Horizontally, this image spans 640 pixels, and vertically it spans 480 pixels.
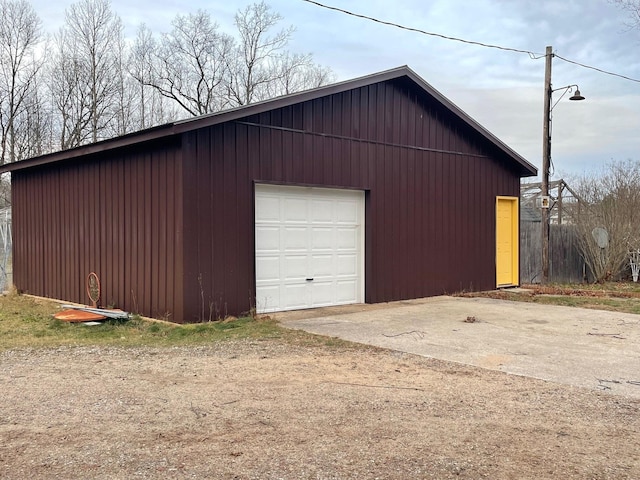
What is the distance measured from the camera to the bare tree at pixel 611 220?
15.6 meters

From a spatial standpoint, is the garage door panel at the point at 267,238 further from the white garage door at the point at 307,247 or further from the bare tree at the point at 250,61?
the bare tree at the point at 250,61

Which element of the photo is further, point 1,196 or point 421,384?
point 1,196

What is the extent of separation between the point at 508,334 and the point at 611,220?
10024mm

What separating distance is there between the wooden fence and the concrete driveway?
17.6 ft

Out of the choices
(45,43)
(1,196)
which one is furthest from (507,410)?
(45,43)

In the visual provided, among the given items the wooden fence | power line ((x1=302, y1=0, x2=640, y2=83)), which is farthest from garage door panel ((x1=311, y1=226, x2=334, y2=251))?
the wooden fence

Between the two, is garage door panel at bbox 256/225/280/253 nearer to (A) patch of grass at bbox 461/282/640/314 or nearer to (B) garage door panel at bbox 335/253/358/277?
(B) garage door panel at bbox 335/253/358/277

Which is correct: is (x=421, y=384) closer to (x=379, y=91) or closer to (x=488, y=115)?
(x=379, y=91)

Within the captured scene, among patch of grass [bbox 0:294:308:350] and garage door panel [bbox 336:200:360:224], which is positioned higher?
garage door panel [bbox 336:200:360:224]

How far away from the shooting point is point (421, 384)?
5020 millimetres

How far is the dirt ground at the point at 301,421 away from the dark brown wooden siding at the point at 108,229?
259cm

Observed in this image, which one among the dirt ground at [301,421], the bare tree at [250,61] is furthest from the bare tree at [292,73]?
the dirt ground at [301,421]

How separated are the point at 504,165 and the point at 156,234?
8.38m

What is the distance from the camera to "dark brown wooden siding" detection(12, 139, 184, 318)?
26.9 ft
